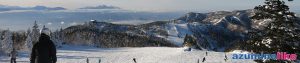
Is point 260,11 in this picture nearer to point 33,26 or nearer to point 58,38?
point 33,26

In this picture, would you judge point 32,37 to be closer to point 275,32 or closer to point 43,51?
point 275,32

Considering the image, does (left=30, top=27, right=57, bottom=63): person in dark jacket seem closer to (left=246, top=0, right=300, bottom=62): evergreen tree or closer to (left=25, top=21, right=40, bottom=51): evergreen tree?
(left=246, top=0, right=300, bottom=62): evergreen tree

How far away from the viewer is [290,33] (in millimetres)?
29250

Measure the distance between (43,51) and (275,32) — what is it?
14774 millimetres

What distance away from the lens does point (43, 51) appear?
20438mm

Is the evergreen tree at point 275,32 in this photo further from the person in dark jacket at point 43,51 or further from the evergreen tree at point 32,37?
the evergreen tree at point 32,37

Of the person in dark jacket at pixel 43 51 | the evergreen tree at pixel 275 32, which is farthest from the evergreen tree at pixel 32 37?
the person in dark jacket at pixel 43 51

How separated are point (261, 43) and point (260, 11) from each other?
2.09 m

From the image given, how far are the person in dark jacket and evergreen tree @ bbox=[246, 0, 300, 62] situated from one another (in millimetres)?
13149

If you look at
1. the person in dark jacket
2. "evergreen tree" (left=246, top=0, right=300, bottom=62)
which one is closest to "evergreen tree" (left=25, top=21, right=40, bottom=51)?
"evergreen tree" (left=246, top=0, right=300, bottom=62)

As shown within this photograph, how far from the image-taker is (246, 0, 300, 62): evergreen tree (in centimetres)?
2909

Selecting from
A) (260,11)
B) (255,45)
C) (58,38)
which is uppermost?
(260,11)

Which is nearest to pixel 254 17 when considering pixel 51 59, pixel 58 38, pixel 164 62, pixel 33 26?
pixel 51 59

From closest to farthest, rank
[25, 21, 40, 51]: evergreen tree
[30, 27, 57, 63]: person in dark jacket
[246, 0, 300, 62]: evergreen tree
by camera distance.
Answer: [30, 27, 57, 63]: person in dark jacket → [246, 0, 300, 62]: evergreen tree → [25, 21, 40, 51]: evergreen tree
